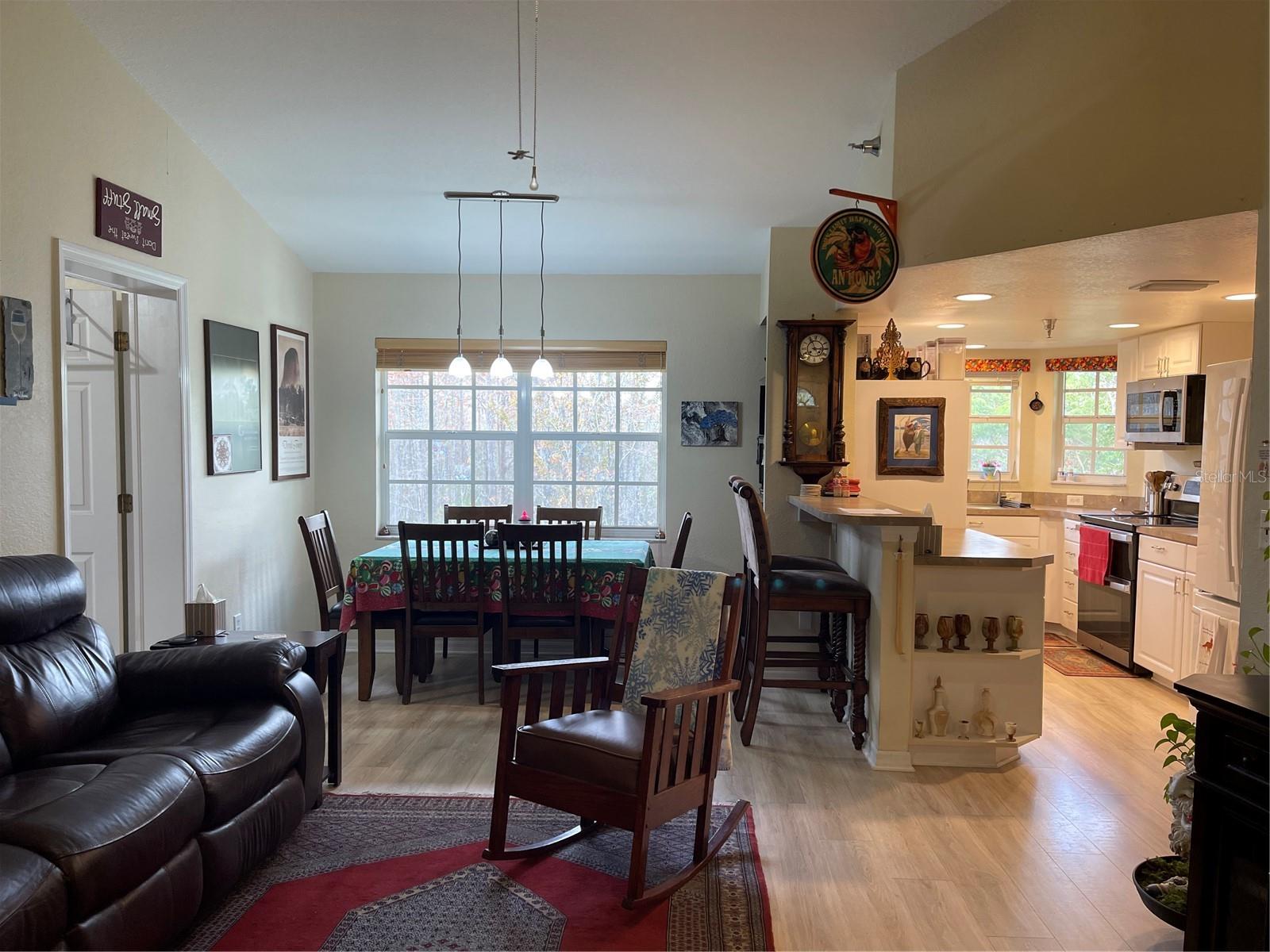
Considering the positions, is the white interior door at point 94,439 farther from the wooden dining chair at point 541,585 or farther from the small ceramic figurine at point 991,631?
the small ceramic figurine at point 991,631

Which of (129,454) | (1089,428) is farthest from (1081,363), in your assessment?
(129,454)

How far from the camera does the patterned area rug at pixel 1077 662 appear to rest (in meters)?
5.35

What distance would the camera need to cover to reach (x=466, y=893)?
2602 millimetres

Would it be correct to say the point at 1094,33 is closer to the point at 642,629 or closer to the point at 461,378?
the point at 642,629

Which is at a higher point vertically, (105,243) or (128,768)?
(105,243)

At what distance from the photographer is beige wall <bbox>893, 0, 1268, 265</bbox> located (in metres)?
2.81

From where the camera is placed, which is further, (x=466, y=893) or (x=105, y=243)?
(x=105, y=243)

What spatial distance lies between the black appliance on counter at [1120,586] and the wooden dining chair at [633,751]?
11.3 ft

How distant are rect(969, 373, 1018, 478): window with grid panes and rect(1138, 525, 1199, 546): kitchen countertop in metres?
2.25

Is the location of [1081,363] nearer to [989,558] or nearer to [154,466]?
[989,558]

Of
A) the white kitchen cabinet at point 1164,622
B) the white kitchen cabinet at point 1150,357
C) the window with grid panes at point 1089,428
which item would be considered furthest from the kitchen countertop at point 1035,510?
the white kitchen cabinet at point 1164,622

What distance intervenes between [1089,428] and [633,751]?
241 inches

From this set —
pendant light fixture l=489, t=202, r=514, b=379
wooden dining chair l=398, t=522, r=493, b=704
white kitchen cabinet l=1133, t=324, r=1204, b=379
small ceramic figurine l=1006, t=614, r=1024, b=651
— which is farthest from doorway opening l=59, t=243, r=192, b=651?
white kitchen cabinet l=1133, t=324, r=1204, b=379

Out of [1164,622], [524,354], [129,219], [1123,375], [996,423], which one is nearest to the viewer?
[129,219]
